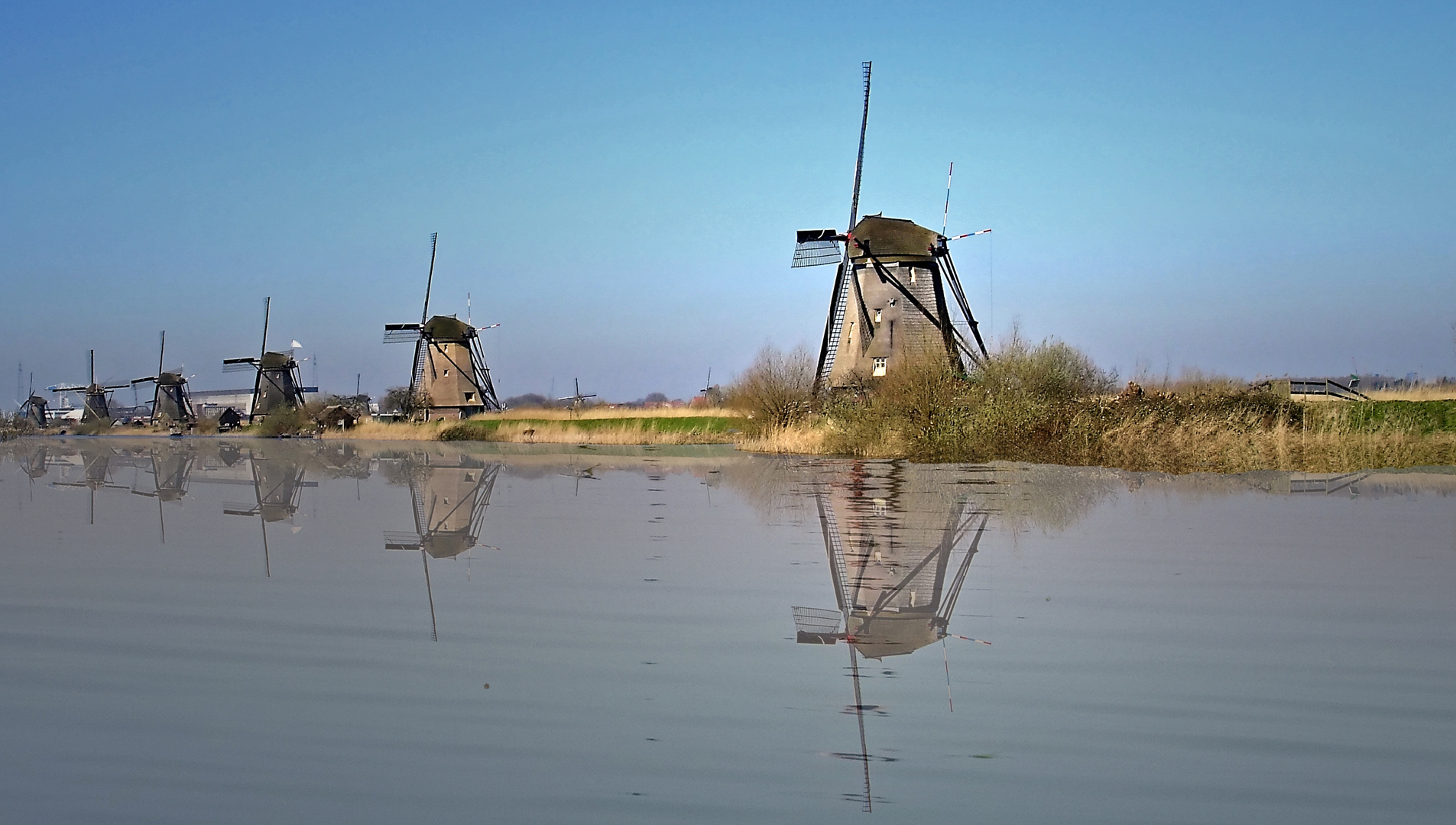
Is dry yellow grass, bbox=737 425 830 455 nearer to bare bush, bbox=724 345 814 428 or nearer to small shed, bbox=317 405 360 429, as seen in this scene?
bare bush, bbox=724 345 814 428

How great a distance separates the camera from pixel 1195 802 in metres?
3.26

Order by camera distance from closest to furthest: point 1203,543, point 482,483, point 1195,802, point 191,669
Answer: point 1195,802, point 191,669, point 1203,543, point 482,483

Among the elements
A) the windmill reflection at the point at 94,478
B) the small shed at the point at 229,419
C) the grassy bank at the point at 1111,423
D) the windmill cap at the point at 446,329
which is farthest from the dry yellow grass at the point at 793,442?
the small shed at the point at 229,419

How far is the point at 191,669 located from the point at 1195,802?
409 centimetres

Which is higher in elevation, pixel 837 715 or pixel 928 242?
pixel 928 242

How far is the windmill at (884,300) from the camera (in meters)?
31.6

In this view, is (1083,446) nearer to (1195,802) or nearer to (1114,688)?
(1114,688)

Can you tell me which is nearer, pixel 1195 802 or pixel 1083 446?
pixel 1195 802

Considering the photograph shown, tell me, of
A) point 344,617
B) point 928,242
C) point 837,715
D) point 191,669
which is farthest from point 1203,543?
point 928,242

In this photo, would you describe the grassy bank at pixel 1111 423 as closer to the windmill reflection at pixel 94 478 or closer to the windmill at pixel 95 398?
the windmill reflection at pixel 94 478

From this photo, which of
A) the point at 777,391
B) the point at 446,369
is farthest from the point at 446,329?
the point at 777,391

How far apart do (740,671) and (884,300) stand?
27658mm

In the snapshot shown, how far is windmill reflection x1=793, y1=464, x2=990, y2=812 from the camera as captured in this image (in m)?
5.52

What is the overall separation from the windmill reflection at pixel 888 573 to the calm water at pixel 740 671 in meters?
0.04
